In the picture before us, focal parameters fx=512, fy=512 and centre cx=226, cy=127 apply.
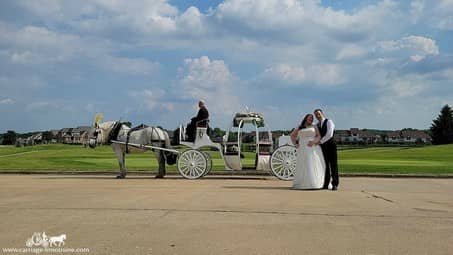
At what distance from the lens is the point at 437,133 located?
Answer: 98.8m

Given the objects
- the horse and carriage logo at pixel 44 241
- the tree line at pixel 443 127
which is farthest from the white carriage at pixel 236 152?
the tree line at pixel 443 127

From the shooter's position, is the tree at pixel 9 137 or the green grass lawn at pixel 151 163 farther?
the tree at pixel 9 137

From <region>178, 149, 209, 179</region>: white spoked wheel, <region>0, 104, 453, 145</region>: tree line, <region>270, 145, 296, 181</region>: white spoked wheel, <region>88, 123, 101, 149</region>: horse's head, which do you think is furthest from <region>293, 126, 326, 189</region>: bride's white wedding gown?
<region>0, 104, 453, 145</region>: tree line

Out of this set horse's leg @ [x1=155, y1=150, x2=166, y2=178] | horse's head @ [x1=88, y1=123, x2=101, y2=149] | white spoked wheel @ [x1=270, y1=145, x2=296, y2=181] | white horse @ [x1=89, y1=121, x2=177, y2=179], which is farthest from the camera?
horse's head @ [x1=88, y1=123, x2=101, y2=149]

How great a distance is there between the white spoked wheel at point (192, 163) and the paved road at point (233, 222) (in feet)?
19.3

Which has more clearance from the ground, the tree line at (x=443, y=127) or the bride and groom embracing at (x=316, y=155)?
the tree line at (x=443, y=127)

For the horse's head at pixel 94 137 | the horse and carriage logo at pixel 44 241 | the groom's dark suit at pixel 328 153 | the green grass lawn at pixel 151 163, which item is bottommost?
the horse and carriage logo at pixel 44 241

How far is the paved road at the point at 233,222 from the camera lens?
18.7 feet

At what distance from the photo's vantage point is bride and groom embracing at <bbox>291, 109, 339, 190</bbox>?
501 inches

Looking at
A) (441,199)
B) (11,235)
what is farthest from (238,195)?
(11,235)

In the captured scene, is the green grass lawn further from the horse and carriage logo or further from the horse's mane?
the horse and carriage logo

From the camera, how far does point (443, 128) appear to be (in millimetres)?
98000

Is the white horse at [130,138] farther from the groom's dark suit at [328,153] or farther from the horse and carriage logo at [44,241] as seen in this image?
the horse and carriage logo at [44,241]

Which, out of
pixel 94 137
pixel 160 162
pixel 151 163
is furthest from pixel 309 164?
pixel 151 163
